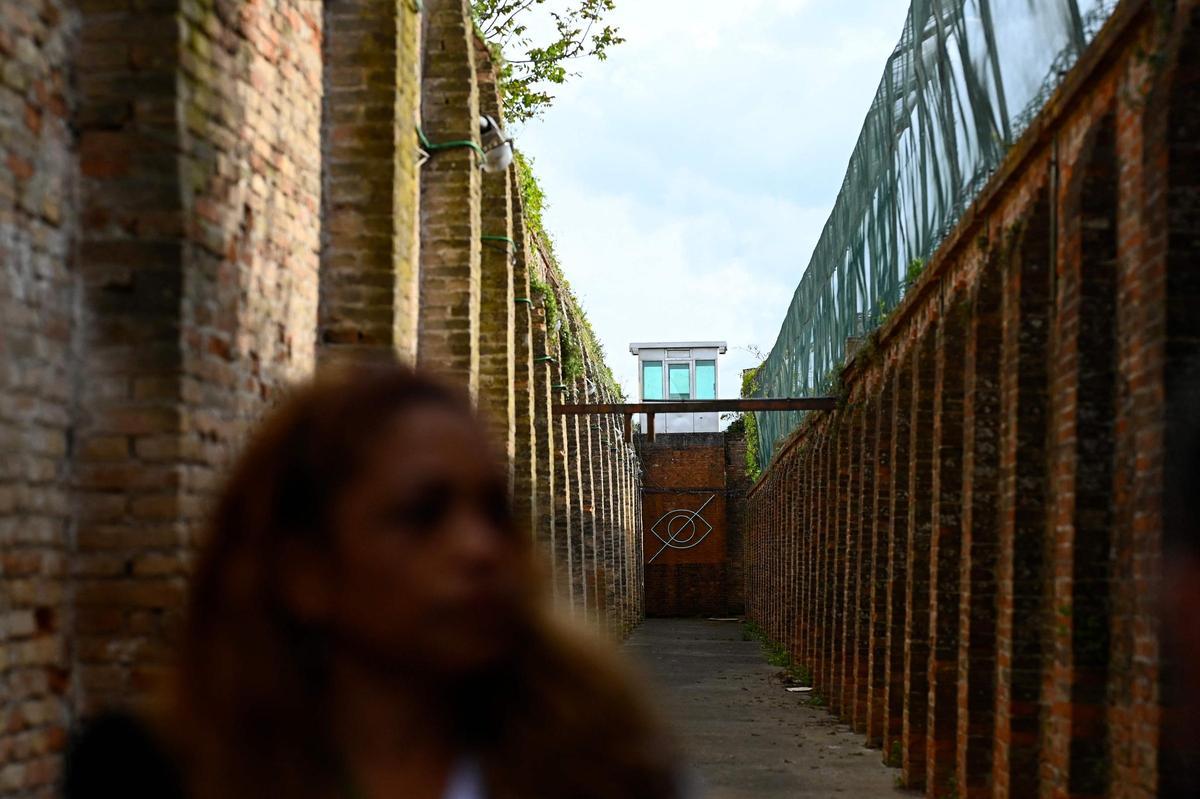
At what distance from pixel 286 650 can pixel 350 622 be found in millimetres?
107

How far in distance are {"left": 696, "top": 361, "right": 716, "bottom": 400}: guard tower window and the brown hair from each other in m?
53.7

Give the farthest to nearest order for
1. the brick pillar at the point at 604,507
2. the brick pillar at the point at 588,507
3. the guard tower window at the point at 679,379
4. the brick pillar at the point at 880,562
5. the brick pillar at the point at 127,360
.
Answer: the guard tower window at the point at 679,379 → the brick pillar at the point at 604,507 → the brick pillar at the point at 588,507 → the brick pillar at the point at 880,562 → the brick pillar at the point at 127,360

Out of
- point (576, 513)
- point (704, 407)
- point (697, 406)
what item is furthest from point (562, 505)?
point (704, 407)

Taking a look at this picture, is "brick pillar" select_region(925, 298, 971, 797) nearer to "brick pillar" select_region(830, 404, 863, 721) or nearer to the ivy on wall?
"brick pillar" select_region(830, 404, 863, 721)

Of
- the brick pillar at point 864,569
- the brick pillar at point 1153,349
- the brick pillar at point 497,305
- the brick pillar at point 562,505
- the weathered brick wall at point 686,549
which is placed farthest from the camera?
the weathered brick wall at point 686,549

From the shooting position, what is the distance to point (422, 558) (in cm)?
176

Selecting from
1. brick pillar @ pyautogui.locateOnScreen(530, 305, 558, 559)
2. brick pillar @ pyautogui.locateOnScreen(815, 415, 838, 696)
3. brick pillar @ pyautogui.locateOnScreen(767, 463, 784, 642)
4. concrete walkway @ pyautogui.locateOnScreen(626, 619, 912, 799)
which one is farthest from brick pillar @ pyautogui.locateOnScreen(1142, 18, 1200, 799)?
brick pillar @ pyautogui.locateOnScreen(767, 463, 784, 642)

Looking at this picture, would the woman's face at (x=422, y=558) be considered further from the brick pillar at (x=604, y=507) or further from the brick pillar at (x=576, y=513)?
the brick pillar at (x=604, y=507)

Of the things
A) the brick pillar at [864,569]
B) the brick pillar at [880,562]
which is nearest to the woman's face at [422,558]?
the brick pillar at [880,562]

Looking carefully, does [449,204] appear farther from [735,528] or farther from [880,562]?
[735,528]

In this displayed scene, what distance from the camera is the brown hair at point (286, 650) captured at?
1780 mm

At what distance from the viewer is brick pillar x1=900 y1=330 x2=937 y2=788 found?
38.2 ft

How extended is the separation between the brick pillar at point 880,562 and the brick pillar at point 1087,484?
671 cm

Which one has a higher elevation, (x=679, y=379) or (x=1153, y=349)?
(x=679, y=379)
